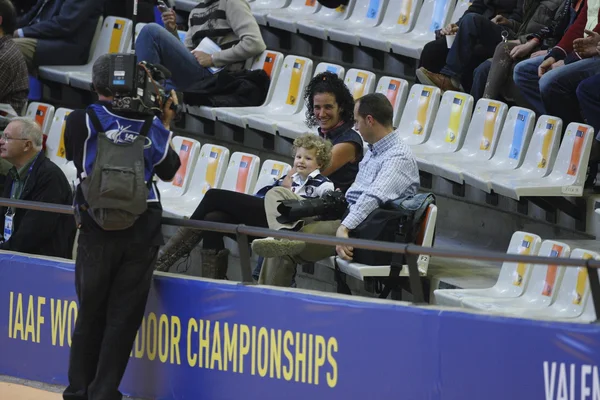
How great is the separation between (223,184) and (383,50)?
240 cm

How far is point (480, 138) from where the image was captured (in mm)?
8609

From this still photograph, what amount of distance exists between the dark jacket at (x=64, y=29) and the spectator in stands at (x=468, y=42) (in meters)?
3.14

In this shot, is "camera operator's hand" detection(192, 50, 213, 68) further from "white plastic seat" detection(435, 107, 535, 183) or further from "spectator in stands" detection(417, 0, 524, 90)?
"white plastic seat" detection(435, 107, 535, 183)

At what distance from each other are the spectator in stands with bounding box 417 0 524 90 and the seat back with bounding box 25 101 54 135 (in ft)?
9.95

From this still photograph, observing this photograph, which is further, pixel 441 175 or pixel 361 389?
pixel 441 175

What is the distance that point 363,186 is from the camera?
7285mm

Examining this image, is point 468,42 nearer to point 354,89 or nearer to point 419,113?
point 419,113

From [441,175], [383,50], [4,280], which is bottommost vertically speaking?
[4,280]

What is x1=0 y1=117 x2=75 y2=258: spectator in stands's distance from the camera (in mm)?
7273

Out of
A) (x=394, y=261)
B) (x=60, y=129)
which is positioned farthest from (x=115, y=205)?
(x=60, y=129)

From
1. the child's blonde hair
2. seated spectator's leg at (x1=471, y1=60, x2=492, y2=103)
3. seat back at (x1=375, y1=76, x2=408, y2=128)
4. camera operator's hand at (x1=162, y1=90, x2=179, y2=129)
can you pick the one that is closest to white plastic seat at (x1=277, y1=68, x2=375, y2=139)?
seat back at (x1=375, y1=76, x2=408, y2=128)

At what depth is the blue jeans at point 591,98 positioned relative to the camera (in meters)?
7.78

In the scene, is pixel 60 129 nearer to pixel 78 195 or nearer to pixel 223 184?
pixel 223 184

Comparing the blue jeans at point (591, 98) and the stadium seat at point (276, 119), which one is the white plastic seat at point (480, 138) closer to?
the blue jeans at point (591, 98)
